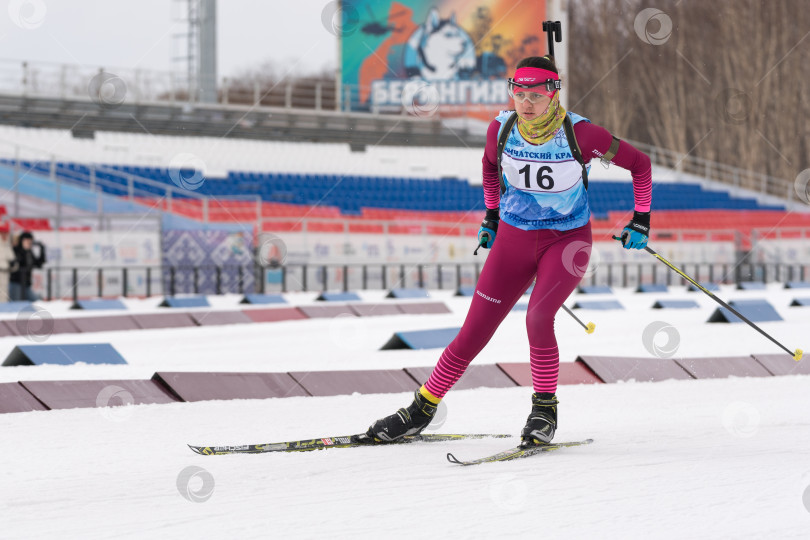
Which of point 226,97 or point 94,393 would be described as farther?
point 226,97

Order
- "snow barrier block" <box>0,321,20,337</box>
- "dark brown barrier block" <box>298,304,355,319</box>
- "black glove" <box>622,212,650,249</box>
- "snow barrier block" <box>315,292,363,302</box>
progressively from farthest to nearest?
"snow barrier block" <box>315,292,363,302</box> < "dark brown barrier block" <box>298,304,355,319</box> < "snow barrier block" <box>0,321,20,337</box> < "black glove" <box>622,212,650,249</box>

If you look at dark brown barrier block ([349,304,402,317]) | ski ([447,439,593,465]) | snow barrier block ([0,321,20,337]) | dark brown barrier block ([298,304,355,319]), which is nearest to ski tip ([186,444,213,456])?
ski ([447,439,593,465])

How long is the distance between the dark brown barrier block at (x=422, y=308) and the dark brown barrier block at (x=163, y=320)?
2.86 meters

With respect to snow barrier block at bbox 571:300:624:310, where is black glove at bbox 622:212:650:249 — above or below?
above

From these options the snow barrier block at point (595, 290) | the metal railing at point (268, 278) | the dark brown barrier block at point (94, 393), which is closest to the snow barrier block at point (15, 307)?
the metal railing at point (268, 278)

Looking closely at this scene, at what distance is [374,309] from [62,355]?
644 cm

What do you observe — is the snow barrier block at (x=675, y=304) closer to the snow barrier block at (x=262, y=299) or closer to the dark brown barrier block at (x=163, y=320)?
the snow barrier block at (x=262, y=299)

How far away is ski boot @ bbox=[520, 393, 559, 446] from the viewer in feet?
13.5

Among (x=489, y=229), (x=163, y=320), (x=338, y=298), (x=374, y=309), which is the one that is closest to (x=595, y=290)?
(x=338, y=298)

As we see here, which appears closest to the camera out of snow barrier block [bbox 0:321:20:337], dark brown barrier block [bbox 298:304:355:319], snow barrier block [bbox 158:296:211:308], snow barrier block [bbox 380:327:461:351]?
snow barrier block [bbox 380:327:461:351]

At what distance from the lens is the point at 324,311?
1291 centimetres

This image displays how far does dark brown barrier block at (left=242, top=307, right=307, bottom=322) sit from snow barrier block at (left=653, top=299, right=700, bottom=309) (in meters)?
4.43

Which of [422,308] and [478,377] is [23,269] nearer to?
[422,308]

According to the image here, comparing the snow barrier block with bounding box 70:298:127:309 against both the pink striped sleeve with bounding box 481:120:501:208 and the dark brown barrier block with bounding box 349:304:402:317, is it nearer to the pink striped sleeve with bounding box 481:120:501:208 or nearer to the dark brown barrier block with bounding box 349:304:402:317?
the dark brown barrier block with bounding box 349:304:402:317
